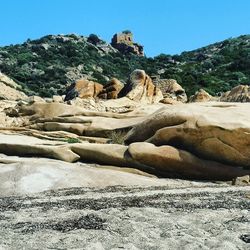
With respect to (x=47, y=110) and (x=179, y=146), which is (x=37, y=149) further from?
(x=47, y=110)

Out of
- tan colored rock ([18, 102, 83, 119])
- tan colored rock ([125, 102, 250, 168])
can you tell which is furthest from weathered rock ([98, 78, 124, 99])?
tan colored rock ([125, 102, 250, 168])

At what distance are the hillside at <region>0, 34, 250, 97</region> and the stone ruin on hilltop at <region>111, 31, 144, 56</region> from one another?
5.25 meters

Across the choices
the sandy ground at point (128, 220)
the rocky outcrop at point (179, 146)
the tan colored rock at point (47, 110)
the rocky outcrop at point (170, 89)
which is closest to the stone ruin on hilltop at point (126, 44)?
the rocky outcrop at point (170, 89)

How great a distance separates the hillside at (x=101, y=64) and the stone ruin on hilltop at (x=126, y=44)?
17.2 ft

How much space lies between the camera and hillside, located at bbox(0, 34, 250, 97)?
218ft

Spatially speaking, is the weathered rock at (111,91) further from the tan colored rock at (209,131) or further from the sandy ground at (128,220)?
the sandy ground at (128,220)

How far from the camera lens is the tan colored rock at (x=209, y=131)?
16.7 metres

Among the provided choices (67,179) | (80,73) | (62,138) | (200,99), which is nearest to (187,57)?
(80,73)

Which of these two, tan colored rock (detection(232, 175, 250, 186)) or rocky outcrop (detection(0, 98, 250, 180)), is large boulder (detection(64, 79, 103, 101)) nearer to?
rocky outcrop (detection(0, 98, 250, 180))

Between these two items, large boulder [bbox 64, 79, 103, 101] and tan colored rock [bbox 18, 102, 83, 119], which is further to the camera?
large boulder [bbox 64, 79, 103, 101]

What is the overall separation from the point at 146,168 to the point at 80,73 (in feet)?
203

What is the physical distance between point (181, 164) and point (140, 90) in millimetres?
16338

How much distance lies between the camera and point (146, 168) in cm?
1728

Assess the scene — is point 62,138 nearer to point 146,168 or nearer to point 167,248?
point 146,168
